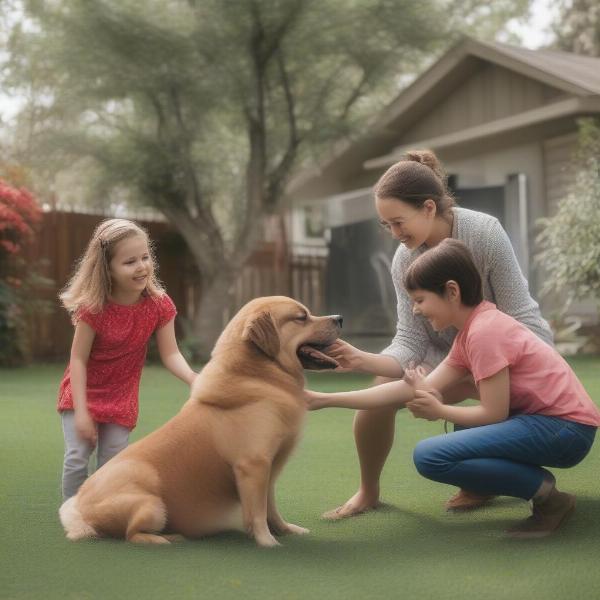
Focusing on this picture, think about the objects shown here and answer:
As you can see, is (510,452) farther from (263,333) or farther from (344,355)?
(263,333)

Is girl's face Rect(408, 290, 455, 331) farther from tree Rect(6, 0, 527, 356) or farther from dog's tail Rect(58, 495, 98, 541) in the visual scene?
tree Rect(6, 0, 527, 356)

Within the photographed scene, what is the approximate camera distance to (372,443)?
13.6 feet

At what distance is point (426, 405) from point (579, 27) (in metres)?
28.2

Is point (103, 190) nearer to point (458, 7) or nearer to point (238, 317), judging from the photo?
point (458, 7)

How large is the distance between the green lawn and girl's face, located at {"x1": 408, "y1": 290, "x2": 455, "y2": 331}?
2.53ft

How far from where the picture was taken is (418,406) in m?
3.53

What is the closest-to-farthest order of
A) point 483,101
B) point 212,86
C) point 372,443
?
point 372,443
point 212,86
point 483,101

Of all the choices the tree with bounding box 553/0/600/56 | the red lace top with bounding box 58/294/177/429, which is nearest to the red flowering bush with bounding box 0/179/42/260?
the red lace top with bounding box 58/294/177/429

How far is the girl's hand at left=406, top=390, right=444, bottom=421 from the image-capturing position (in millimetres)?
3514

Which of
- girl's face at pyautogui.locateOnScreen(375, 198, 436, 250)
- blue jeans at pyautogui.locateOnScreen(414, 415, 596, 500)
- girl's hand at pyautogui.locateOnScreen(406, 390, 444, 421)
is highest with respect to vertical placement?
girl's face at pyautogui.locateOnScreen(375, 198, 436, 250)

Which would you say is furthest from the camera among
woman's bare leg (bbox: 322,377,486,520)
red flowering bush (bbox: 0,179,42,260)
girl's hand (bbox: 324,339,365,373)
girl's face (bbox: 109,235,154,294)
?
red flowering bush (bbox: 0,179,42,260)

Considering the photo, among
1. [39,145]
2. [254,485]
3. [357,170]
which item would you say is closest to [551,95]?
[357,170]

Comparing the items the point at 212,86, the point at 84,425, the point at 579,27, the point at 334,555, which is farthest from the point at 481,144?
the point at 579,27

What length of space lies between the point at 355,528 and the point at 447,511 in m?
0.52
